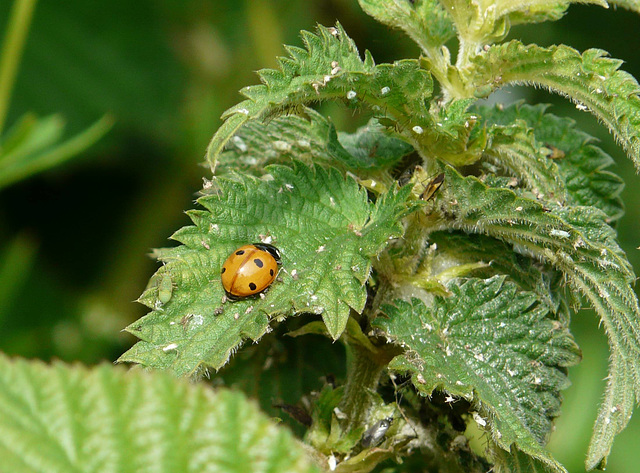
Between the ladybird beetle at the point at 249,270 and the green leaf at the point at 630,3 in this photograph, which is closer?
the ladybird beetle at the point at 249,270

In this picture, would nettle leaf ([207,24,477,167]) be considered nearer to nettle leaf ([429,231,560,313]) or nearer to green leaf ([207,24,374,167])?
green leaf ([207,24,374,167])

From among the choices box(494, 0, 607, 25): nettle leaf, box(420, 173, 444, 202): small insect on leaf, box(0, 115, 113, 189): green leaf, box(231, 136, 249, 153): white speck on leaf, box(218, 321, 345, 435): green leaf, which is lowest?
box(218, 321, 345, 435): green leaf

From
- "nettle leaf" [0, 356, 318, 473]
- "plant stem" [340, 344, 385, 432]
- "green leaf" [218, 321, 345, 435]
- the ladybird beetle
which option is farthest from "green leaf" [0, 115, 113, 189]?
"nettle leaf" [0, 356, 318, 473]

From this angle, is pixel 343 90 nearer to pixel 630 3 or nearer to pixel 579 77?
pixel 579 77

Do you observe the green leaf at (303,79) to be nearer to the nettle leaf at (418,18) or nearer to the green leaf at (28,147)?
the nettle leaf at (418,18)

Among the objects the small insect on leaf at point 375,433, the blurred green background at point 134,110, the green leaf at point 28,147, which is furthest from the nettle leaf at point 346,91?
the blurred green background at point 134,110
